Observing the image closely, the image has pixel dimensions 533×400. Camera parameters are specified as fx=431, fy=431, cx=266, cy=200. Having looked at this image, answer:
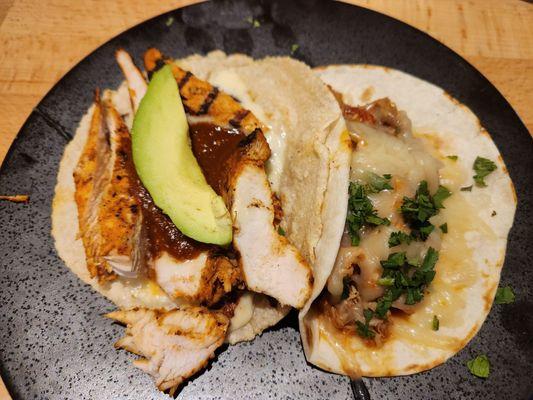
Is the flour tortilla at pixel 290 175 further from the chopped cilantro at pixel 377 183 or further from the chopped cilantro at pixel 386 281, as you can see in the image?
the chopped cilantro at pixel 386 281

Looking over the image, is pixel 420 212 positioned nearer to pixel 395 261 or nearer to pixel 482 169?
pixel 395 261

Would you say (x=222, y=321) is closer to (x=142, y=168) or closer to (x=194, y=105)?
(x=142, y=168)

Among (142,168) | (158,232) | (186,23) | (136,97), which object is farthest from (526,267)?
(186,23)

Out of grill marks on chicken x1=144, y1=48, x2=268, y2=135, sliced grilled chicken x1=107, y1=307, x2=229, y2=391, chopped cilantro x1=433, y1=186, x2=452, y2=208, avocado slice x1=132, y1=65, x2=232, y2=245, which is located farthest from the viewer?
grill marks on chicken x1=144, y1=48, x2=268, y2=135

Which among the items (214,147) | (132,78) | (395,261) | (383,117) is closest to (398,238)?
(395,261)

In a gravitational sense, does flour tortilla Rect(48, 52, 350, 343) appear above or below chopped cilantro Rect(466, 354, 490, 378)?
above

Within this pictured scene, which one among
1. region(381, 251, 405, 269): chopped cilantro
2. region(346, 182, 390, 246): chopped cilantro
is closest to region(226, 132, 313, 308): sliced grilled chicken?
region(346, 182, 390, 246): chopped cilantro

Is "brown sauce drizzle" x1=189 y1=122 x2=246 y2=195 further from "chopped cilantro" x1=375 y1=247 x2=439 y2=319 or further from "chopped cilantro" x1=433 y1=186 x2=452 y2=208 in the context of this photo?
"chopped cilantro" x1=433 y1=186 x2=452 y2=208

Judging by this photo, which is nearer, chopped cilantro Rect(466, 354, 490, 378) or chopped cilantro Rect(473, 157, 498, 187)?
chopped cilantro Rect(466, 354, 490, 378)
